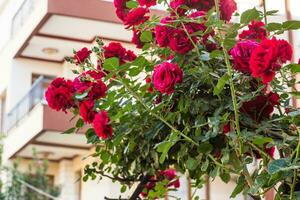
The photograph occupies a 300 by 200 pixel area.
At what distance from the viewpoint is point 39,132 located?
12.0 m

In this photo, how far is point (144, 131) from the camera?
2.58 m

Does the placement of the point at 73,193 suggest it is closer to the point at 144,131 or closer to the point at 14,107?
the point at 14,107

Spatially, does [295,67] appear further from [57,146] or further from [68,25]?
[57,146]

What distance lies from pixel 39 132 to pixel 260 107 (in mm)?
10106

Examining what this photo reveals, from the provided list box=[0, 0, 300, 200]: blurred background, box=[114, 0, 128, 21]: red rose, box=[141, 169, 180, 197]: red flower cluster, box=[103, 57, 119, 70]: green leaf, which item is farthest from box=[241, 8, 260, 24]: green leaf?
box=[0, 0, 300, 200]: blurred background

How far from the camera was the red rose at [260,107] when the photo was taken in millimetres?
2211

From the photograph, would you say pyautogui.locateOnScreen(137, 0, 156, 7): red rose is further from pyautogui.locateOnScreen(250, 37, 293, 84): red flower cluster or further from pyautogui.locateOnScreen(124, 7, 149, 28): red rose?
pyautogui.locateOnScreen(250, 37, 293, 84): red flower cluster

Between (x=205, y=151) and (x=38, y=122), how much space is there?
10011 mm

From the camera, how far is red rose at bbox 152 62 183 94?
2160mm

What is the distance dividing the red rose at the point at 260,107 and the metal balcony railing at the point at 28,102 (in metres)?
9.90

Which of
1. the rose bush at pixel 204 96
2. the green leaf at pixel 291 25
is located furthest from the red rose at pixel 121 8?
the green leaf at pixel 291 25

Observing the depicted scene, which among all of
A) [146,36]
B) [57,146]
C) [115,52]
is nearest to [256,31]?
[146,36]

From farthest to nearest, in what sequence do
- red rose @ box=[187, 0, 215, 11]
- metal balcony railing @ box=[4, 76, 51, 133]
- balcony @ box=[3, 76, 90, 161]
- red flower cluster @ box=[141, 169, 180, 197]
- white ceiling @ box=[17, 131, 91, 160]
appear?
white ceiling @ box=[17, 131, 91, 160] < metal balcony railing @ box=[4, 76, 51, 133] < balcony @ box=[3, 76, 90, 161] < red flower cluster @ box=[141, 169, 180, 197] < red rose @ box=[187, 0, 215, 11]

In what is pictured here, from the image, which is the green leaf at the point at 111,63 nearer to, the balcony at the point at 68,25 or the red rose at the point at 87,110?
the red rose at the point at 87,110
